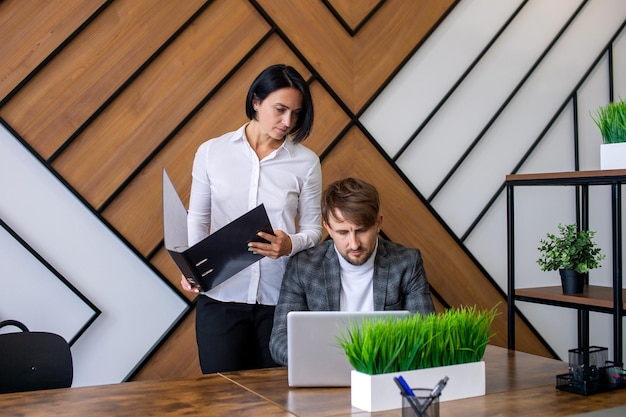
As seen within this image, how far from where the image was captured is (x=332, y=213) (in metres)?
2.15

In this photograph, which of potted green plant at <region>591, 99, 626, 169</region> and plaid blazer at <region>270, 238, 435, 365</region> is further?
potted green plant at <region>591, 99, 626, 169</region>

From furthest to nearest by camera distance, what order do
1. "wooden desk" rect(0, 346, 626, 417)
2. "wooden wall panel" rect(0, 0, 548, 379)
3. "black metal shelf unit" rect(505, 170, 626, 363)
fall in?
"wooden wall panel" rect(0, 0, 548, 379)
"black metal shelf unit" rect(505, 170, 626, 363)
"wooden desk" rect(0, 346, 626, 417)

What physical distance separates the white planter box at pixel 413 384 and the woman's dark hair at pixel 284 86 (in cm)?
96

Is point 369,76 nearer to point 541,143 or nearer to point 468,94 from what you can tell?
point 468,94

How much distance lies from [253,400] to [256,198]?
83 centimetres

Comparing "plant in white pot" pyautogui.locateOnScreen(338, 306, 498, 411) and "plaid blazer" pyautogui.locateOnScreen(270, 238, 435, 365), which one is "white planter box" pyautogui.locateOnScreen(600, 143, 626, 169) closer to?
"plaid blazer" pyautogui.locateOnScreen(270, 238, 435, 365)

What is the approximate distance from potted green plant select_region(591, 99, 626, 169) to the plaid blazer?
32.2 inches

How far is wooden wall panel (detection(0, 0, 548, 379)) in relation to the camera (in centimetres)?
267

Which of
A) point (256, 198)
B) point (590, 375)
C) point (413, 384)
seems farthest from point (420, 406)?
point (256, 198)

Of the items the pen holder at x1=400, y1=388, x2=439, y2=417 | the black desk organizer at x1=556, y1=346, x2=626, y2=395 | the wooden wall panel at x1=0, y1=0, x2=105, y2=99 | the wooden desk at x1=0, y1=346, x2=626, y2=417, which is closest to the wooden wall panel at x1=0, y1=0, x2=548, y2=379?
the wooden wall panel at x1=0, y1=0, x2=105, y2=99

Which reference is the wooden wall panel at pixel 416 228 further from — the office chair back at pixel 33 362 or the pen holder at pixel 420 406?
the pen holder at pixel 420 406

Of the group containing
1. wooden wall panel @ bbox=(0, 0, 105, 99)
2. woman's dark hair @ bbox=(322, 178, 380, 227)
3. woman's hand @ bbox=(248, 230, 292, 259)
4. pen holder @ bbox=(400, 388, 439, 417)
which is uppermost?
wooden wall panel @ bbox=(0, 0, 105, 99)

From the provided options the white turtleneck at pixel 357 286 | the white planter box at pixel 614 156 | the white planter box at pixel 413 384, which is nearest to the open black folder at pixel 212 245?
the white turtleneck at pixel 357 286

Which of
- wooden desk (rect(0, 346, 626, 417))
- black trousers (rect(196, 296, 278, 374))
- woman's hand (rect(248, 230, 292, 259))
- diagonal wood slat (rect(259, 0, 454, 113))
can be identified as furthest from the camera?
diagonal wood slat (rect(259, 0, 454, 113))
